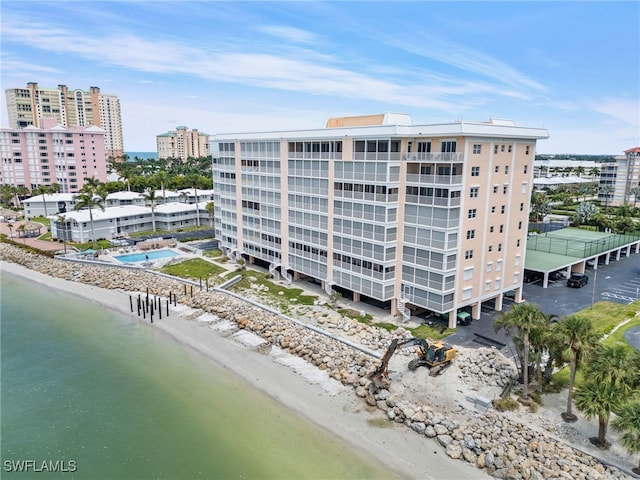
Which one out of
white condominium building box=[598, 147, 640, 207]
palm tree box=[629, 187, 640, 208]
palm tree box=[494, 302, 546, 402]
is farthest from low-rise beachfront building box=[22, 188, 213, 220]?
white condominium building box=[598, 147, 640, 207]

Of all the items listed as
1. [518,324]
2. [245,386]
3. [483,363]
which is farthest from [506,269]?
[245,386]

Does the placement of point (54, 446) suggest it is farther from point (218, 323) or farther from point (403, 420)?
point (403, 420)

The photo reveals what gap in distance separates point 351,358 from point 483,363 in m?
10.3

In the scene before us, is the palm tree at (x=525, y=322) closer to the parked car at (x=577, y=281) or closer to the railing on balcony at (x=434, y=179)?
the railing on balcony at (x=434, y=179)

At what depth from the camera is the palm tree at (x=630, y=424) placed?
2258cm

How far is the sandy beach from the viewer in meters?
26.3

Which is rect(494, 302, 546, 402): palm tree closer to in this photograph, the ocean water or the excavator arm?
the excavator arm

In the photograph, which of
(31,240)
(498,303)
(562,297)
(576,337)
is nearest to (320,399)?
(576,337)

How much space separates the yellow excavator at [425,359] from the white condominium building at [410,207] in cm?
663

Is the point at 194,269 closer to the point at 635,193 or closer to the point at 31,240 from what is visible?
the point at 31,240

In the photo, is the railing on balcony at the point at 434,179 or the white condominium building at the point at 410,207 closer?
the railing on balcony at the point at 434,179

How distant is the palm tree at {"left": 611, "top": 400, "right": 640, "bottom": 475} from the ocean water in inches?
496
